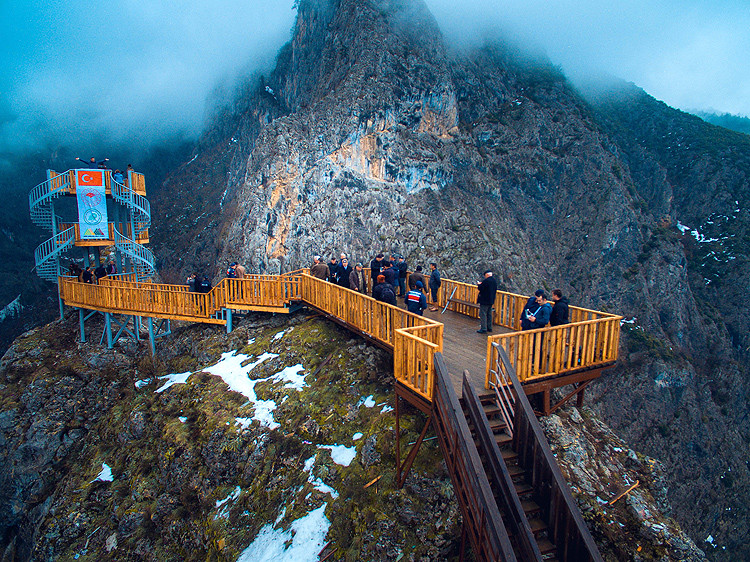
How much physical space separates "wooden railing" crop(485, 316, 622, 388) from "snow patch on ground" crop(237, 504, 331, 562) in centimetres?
381

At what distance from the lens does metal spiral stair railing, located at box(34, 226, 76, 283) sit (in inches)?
720

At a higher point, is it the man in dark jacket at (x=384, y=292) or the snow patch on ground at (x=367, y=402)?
the man in dark jacket at (x=384, y=292)

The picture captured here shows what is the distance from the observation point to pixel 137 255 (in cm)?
2067

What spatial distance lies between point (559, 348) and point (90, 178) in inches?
829

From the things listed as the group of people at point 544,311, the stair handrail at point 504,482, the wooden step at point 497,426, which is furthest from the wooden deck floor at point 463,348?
the group of people at point 544,311

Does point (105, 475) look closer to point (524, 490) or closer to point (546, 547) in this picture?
point (524, 490)

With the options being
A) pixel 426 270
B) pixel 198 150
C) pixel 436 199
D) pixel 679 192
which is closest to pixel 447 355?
pixel 426 270

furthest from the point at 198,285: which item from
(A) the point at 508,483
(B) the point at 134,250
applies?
(A) the point at 508,483

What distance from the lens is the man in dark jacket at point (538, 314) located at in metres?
7.56

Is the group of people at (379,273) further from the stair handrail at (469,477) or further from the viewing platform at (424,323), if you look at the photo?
the stair handrail at (469,477)

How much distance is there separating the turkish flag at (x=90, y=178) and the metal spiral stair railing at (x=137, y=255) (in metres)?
2.32

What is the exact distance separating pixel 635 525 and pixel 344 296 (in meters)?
7.48

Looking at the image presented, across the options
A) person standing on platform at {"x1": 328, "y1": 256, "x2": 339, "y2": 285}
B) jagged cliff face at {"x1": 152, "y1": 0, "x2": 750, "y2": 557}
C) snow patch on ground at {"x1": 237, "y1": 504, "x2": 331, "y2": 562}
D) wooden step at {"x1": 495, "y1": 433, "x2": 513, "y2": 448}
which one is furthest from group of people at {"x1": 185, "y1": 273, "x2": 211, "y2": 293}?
jagged cliff face at {"x1": 152, "y1": 0, "x2": 750, "y2": 557}

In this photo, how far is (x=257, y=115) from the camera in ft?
273
